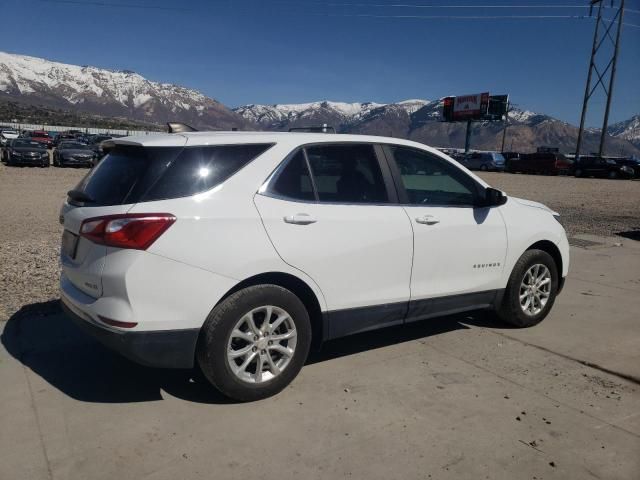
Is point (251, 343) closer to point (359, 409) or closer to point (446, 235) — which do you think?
point (359, 409)

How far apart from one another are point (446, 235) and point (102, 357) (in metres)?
2.86

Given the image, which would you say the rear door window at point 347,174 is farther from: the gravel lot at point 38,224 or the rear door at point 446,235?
the gravel lot at point 38,224

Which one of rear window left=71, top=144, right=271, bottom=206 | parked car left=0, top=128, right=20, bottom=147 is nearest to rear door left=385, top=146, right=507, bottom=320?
rear window left=71, top=144, right=271, bottom=206

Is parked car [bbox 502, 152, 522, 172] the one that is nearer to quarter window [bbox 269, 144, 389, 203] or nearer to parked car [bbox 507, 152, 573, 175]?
parked car [bbox 507, 152, 573, 175]

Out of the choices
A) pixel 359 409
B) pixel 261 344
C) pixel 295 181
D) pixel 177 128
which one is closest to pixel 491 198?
pixel 295 181

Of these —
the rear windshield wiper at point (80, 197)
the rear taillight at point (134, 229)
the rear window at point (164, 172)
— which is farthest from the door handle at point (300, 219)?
the rear windshield wiper at point (80, 197)

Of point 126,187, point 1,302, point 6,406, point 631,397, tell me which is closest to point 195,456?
point 6,406

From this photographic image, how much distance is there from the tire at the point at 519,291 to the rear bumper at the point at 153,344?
298 cm

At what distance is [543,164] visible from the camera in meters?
45.7

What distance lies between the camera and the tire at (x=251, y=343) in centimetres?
336

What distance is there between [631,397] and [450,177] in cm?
212

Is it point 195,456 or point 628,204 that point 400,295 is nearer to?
point 195,456

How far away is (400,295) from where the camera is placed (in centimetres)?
416

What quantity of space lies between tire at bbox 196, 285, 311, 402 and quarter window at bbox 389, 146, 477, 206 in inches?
57.6
